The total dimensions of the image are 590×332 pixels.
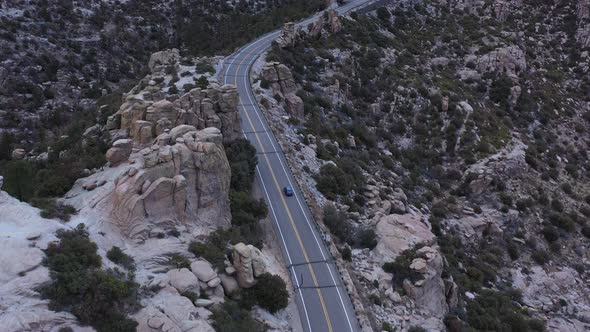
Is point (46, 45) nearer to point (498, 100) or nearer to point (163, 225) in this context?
point (163, 225)

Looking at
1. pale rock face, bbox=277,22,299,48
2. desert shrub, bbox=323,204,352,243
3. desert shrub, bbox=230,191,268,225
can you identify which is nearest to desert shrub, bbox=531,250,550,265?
desert shrub, bbox=323,204,352,243

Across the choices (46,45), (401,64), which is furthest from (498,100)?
(46,45)

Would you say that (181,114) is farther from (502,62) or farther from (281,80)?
(502,62)

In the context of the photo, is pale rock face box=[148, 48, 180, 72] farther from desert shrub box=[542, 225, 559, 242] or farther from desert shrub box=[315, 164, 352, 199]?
desert shrub box=[542, 225, 559, 242]

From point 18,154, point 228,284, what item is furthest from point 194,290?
point 18,154

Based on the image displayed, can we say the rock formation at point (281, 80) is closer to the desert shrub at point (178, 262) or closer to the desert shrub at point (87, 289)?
the desert shrub at point (178, 262)
